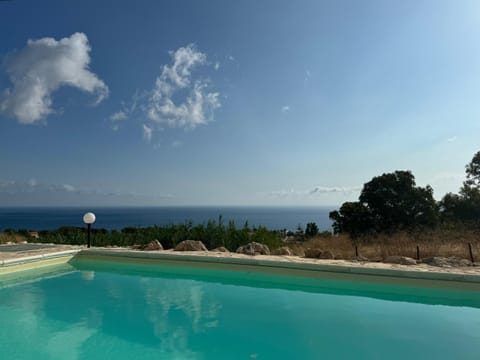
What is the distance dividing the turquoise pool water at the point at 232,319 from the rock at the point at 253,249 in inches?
50.2

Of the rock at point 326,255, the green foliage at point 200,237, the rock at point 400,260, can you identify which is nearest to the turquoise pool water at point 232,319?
the rock at point 400,260

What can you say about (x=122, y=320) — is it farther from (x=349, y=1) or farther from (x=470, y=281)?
(x=349, y=1)

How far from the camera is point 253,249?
7.90 meters

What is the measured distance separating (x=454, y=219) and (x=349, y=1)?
13.4 meters

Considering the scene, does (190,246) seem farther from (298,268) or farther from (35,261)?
(35,261)

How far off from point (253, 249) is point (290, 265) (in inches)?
66.8

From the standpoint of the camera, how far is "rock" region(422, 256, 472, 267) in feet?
19.7

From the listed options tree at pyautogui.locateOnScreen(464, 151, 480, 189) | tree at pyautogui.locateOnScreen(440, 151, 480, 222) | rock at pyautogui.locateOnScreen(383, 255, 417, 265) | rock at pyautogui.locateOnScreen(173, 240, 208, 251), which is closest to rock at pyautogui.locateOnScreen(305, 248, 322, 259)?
A: rock at pyautogui.locateOnScreen(383, 255, 417, 265)

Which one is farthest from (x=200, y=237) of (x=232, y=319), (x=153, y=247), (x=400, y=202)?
(x=400, y=202)

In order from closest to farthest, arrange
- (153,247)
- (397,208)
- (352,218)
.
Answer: (153,247) < (397,208) < (352,218)

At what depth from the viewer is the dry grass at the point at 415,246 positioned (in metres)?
6.86

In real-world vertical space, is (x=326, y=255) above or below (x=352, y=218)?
below

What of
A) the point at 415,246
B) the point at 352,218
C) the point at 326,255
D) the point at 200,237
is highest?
the point at 352,218

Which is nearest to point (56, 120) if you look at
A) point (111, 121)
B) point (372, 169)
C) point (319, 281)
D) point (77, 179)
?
point (111, 121)
